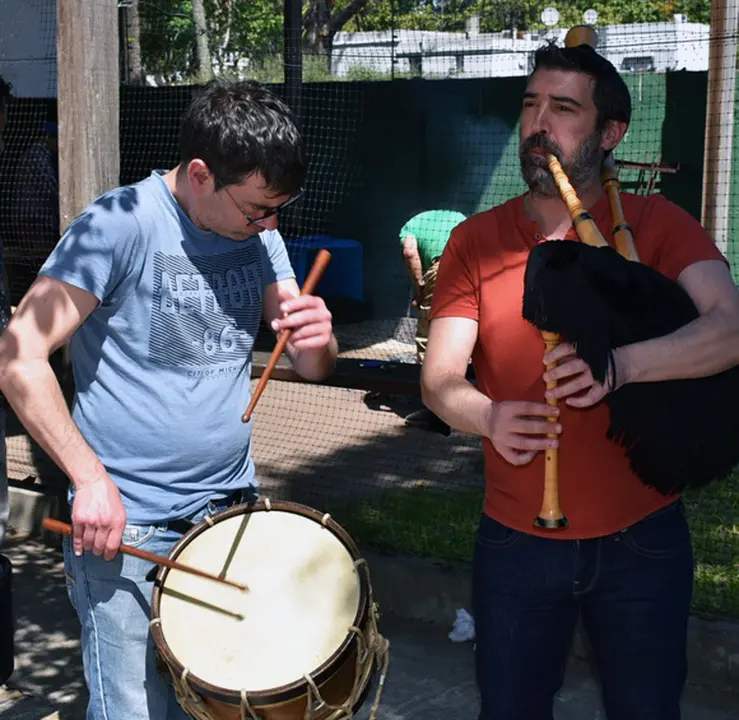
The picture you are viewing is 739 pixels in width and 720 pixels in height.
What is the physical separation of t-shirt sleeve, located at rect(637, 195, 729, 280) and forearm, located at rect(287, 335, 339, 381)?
73 centimetres

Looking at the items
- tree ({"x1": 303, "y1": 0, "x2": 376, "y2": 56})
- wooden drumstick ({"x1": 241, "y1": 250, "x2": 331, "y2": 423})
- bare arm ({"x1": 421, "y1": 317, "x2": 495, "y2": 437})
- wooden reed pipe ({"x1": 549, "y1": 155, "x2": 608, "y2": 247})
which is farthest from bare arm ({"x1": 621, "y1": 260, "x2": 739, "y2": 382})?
tree ({"x1": 303, "y1": 0, "x2": 376, "y2": 56})

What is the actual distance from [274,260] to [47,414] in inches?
29.0

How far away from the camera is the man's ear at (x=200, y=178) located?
7.56ft

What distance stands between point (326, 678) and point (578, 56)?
1.39m

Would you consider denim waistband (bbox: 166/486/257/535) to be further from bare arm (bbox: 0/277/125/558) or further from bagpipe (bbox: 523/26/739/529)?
bagpipe (bbox: 523/26/739/529)

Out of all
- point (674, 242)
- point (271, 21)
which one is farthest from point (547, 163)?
point (271, 21)

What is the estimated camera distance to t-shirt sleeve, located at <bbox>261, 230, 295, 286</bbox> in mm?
2605

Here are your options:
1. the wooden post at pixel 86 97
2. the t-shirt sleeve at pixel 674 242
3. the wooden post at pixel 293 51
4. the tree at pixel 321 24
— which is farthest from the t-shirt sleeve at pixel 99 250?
the tree at pixel 321 24

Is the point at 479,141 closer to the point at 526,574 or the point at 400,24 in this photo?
the point at 526,574

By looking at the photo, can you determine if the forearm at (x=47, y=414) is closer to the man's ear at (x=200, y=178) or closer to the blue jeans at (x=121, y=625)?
the blue jeans at (x=121, y=625)

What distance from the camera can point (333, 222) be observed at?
9.88 m

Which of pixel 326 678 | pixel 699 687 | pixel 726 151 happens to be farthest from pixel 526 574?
pixel 726 151

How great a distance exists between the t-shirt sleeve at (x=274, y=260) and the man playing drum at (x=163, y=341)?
0.49 feet

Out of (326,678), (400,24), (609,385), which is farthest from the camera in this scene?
(400,24)
